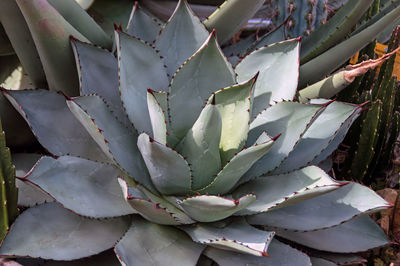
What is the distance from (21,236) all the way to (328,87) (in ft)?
2.40

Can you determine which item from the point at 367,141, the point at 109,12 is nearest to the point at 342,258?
the point at 367,141

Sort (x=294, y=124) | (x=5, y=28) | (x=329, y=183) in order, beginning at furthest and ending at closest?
(x=5, y=28) → (x=294, y=124) → (x=329, y=183)

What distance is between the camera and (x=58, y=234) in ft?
2.91

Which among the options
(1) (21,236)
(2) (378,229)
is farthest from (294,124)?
(1) (21,236)

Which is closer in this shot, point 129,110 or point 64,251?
point 64,251

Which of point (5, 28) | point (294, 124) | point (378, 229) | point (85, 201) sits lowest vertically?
point (378, 229)

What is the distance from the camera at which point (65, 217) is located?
92 cm

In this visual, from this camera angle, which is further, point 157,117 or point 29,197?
point 29,197

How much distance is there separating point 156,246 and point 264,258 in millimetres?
215

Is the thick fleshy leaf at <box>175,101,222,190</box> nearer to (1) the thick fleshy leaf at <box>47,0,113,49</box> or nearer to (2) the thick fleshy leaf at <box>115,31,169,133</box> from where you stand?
(2) the thick fleshy leaf at <box>115,31,169,133</box>

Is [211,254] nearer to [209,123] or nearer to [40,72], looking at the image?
[209,123]

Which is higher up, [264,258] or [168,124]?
[168,124]

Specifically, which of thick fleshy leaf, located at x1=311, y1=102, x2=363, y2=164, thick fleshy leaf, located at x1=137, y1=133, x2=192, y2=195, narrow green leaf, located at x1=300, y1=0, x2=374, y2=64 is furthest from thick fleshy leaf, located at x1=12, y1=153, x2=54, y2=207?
narrow green leaf, located at x1=300, y1=0, x2=374, y2=64

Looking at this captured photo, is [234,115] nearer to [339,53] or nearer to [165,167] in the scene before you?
[165,167]
